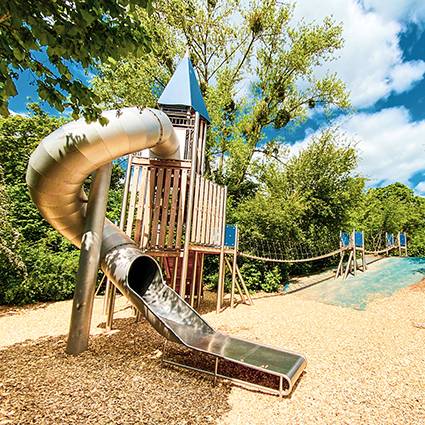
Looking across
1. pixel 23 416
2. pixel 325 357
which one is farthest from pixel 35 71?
pixel 325 357

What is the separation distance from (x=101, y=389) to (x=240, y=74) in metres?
17.3

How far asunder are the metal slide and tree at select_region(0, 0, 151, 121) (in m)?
1.55

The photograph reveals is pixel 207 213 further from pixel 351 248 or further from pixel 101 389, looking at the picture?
pixel 351 248

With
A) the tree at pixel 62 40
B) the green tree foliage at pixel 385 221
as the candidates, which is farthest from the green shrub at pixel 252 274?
the tree at pixel 62 40

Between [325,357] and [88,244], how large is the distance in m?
4.47

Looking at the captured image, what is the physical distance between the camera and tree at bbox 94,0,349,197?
14.7m

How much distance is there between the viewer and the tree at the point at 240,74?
14.7 meters

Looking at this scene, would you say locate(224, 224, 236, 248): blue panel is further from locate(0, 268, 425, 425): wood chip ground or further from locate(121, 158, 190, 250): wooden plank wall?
locate(0, 268, 425, 425): wood chip ground

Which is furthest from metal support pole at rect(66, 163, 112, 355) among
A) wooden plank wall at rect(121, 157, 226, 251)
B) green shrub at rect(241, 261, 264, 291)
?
green shrub at rect(241, 261, 264, 291)

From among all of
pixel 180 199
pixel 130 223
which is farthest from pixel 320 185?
pixel 130 223

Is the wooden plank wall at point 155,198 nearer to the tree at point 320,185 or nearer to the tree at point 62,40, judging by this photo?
the tree at point 62,40

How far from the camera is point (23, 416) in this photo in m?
2.71

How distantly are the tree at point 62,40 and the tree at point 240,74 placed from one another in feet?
40.1

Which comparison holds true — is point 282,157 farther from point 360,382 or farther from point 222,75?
point 360,382
